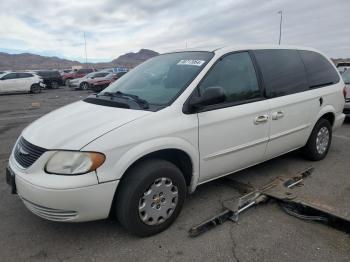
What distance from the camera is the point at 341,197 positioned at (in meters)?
3.88

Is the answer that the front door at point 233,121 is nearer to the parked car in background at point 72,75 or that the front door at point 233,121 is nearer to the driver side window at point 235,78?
the driver side window at point 235,78

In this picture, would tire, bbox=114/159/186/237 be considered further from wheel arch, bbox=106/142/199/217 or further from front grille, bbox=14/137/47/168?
front grille, bbox=14/137/47/168

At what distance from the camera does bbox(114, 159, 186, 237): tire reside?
2.93m

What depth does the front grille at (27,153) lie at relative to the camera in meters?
Result: 2.87

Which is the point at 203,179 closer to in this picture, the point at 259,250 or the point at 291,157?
the point at 259,250

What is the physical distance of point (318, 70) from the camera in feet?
16.5

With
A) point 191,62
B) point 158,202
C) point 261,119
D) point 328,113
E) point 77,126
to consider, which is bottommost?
point 158,202

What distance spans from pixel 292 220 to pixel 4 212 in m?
3.06

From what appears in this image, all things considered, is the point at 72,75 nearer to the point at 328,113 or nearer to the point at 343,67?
the point at 343,67

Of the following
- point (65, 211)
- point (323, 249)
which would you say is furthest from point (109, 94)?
point (323, 249)

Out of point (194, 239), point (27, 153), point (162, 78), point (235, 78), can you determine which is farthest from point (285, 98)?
point (27, 153)

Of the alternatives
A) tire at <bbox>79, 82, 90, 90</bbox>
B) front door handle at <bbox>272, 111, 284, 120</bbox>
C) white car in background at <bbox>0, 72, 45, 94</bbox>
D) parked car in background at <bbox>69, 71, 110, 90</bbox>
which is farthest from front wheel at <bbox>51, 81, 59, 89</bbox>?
front door handle at <bbox>272, 111, 284, 120</bbox>

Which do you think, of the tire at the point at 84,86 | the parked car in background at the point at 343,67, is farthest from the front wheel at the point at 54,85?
the parked car in background at the point at 343,67

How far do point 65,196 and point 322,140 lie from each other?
407 cm
